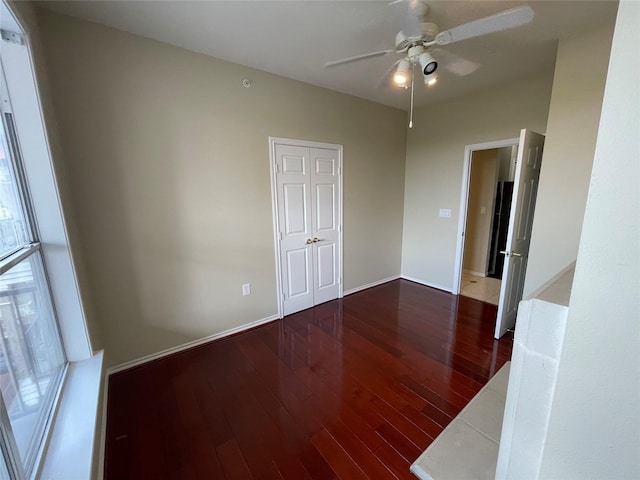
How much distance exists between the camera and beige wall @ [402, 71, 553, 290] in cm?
292

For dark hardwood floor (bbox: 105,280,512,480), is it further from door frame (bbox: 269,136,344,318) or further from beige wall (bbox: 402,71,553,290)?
beige wall (bbox: 402,71,553,290)

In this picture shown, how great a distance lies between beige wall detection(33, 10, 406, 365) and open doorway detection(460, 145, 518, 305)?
284cm

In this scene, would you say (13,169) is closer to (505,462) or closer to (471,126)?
(505,462)

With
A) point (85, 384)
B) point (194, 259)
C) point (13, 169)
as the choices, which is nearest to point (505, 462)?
point (85, 384)

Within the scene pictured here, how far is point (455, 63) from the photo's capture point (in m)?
1.96

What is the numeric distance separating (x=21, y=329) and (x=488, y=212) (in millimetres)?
5422

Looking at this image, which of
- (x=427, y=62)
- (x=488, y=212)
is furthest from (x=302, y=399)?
(x=488, y=212)

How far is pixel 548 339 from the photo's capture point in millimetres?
801

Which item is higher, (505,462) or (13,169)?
(13,169)

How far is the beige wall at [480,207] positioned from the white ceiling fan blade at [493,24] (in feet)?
10.6

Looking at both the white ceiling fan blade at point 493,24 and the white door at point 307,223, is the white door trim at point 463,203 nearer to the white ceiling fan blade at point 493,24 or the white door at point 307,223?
the white door at point 307,223

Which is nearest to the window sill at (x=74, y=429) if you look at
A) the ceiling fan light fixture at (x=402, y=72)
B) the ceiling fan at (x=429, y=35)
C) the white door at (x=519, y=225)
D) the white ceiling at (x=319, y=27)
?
the white ceiling at (x=319, y=27)

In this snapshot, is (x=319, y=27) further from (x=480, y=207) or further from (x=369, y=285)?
(x=480, y=207)

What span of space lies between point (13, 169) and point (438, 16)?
2730 mm
